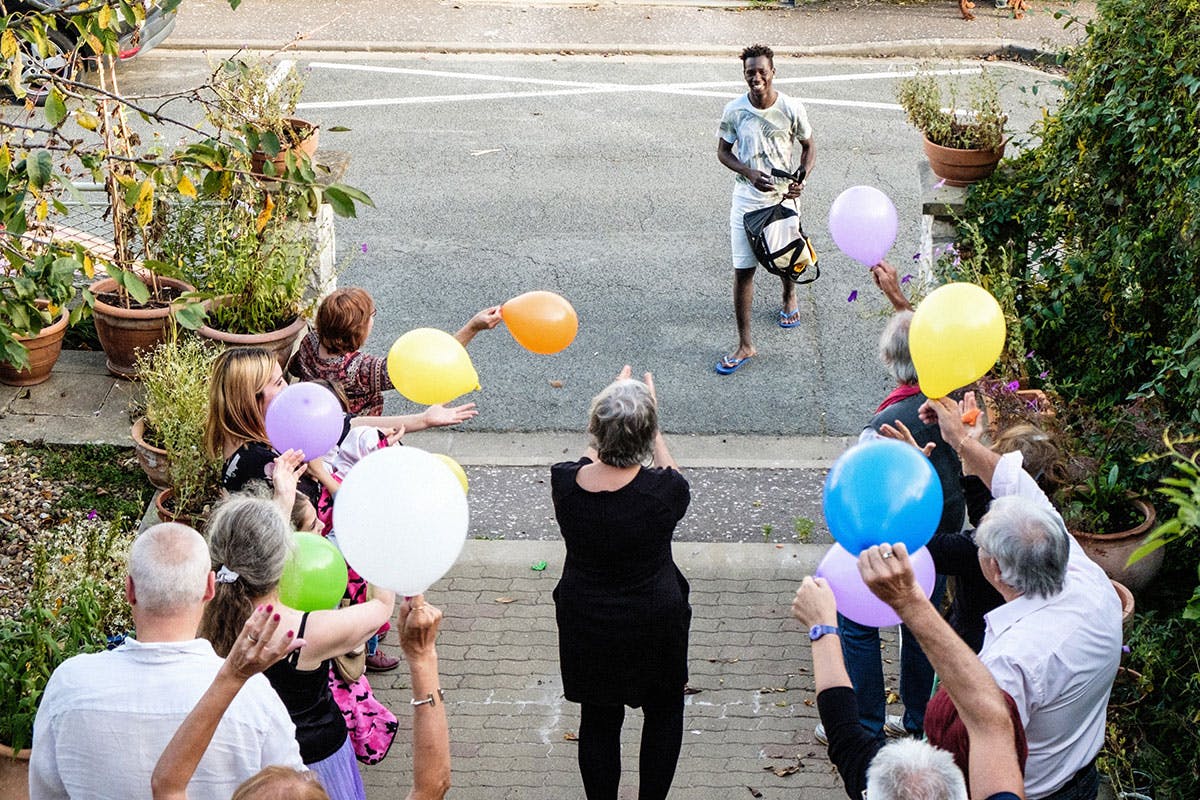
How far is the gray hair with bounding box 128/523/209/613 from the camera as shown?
3289 millimetres

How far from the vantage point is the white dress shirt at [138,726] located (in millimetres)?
3240

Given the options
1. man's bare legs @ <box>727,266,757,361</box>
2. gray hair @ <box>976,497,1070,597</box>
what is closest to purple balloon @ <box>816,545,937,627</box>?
gray hair @ <box>976,497,1070,597</box>

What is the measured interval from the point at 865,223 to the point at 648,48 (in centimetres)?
928

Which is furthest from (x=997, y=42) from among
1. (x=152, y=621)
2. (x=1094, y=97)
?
(x=152, y=621)

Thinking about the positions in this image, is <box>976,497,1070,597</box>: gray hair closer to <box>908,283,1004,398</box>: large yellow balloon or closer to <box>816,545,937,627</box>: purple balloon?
<box>816,545,937,627</box>: purple balloon

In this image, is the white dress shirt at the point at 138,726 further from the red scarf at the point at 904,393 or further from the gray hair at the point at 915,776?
the red scarf at the point at 904,393

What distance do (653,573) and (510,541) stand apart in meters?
2.28

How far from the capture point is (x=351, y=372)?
551cm

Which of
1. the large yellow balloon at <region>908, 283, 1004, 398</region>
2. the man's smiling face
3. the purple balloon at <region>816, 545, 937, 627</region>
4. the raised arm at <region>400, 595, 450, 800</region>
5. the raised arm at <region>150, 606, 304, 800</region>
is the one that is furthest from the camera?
the man's smiling face

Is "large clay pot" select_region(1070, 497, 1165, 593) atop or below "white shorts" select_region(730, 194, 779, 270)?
below

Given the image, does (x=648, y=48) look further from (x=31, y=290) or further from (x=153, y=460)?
(x=31, y=290)

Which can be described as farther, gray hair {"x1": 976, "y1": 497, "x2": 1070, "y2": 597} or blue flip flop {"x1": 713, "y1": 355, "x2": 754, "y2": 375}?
blue flip flop {"x1": 713, "y1": 355, "x2": 754, "y2": 375}

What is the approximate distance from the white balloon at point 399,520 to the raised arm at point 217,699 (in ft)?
1.96

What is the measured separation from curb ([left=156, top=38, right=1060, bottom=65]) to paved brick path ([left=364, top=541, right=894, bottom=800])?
9.35 metres
